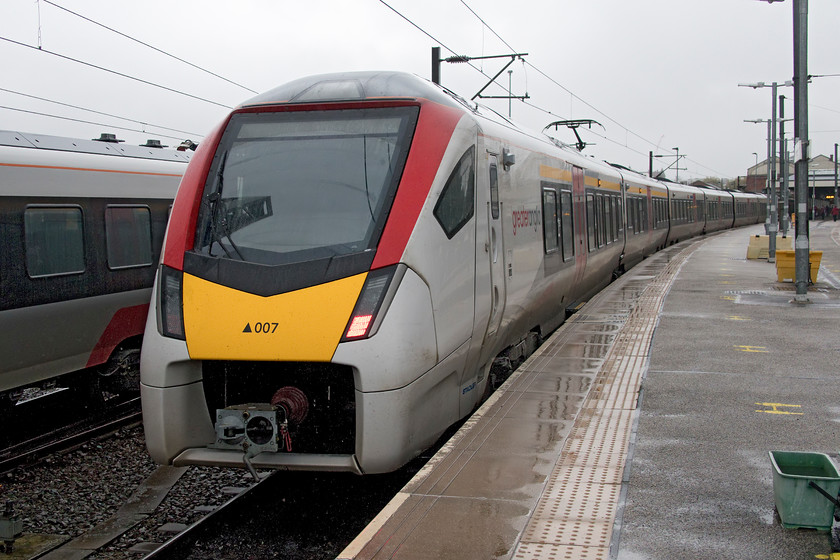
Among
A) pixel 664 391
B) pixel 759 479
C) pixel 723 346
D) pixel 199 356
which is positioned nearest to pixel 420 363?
pixel 199 356

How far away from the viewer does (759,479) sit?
5.18 m

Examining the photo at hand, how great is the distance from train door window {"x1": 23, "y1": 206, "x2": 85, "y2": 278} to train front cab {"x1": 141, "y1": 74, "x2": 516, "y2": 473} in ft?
10.9

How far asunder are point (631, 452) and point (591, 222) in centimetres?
847

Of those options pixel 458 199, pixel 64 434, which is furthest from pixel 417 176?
pixel 64 434

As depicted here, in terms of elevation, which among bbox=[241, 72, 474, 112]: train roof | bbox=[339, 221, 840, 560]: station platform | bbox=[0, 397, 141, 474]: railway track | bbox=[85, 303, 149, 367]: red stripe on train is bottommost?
bbox=[0, 397, 141, 474]: railway track

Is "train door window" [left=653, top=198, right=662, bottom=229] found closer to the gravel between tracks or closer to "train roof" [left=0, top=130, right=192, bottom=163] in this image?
"train roof" [left=0, top=130, right=192, bottom=163]

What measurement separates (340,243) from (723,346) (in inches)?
246

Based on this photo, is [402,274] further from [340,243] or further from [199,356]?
[199,356]

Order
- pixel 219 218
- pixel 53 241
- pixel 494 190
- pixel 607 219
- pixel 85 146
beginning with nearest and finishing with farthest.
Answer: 1. pixel 219 218
2. pixel 494 190
3. pixel 53 241
4. pixel 85 146
5. pixel 607 219

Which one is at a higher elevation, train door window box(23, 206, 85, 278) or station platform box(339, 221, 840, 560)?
train door window box(23, 206, 85, 278)

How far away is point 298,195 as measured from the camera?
5.73 meters

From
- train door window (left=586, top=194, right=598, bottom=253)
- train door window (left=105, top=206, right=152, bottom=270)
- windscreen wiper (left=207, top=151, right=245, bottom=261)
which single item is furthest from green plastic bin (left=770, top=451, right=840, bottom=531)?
train door window (left=586, top=194, right=598, bottom=253)

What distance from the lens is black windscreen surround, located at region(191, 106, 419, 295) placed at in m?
5.36

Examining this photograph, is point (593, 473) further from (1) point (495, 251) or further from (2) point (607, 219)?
(2) point (607, 219)
